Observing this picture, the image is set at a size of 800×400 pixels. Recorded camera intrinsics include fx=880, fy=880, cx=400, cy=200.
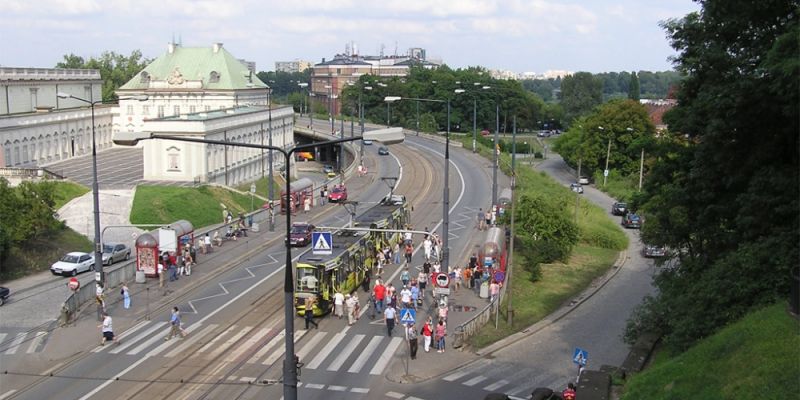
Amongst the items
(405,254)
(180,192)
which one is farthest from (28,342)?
(180,192)

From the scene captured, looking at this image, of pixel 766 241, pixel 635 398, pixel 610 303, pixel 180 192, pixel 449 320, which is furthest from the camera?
pixel 180 192

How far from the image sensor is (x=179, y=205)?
6219cm

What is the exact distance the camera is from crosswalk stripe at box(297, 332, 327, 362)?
100 ft

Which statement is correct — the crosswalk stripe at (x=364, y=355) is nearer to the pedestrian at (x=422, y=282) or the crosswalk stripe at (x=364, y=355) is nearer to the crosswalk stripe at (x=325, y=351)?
the crosswalk stripe at (x=325, y=351)

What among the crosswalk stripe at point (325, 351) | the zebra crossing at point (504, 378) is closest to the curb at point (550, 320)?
the zebra crossing at point (504, 378)

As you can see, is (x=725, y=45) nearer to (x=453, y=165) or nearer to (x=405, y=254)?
(x=405, y=254)

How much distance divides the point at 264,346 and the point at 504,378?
8.86 m

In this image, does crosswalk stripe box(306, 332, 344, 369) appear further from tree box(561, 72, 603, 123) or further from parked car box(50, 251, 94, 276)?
tree box(561, 72, 603, 123)

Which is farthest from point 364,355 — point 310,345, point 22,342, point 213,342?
point 22,342

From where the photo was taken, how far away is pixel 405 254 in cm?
4722

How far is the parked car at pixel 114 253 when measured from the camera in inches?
1853

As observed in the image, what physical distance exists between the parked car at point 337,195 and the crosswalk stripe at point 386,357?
3484 cm

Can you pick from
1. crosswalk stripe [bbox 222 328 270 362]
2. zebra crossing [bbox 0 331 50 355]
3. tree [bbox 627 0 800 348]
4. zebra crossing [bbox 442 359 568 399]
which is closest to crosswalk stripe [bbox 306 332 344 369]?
crosswalk stripe [bbox 222 328 270 362]

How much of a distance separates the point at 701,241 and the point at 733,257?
15.9 feet
